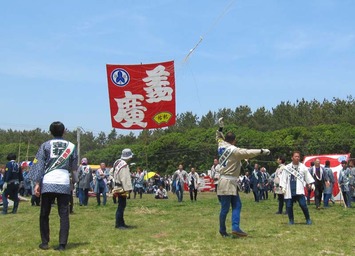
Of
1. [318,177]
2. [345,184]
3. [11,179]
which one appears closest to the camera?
[11,179]

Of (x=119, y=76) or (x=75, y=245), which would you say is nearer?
(x=75, y=245)

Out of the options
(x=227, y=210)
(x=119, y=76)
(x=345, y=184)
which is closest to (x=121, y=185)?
(x=227, y=210)

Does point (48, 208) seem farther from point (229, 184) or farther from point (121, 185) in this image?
point (229, 184)

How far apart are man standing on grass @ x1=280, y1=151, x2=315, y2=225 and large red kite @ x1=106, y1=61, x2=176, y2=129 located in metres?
10.9

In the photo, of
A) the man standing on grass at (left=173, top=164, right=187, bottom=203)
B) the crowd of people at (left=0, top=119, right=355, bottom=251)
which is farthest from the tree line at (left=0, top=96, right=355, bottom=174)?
the crowd of people at (left=0, top=119, right=355, bottom=251)

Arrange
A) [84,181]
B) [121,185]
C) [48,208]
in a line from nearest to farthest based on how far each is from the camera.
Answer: [48,208] < [121,185] < [84,181]

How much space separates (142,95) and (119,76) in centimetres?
142

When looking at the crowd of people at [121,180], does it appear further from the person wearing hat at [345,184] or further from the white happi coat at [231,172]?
the person wearing hat at [345,184]

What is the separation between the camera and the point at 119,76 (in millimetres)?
22406

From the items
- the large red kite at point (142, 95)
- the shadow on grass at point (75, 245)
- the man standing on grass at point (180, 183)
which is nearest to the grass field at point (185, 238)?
the shadow on grass at point (75, 245)

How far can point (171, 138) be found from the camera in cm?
7050

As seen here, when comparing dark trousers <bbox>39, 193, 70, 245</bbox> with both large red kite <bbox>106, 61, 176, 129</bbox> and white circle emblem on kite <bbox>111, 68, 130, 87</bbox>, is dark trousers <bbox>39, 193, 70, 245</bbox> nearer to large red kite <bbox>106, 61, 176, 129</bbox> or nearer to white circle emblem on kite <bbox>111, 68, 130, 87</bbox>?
large red kite <bbox>106, 61, 176, 129</bbox>

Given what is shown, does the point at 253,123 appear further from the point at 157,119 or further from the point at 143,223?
the point at 143,223

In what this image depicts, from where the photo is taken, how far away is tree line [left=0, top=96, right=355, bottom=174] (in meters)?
57.4
